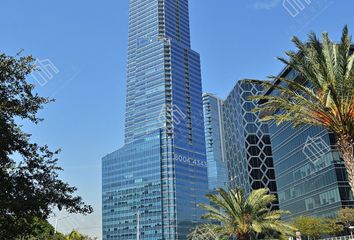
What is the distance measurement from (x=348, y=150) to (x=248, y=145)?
429ft

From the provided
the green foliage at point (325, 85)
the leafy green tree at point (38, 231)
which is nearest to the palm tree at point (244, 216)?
the leafy green tree at point (38, 231)

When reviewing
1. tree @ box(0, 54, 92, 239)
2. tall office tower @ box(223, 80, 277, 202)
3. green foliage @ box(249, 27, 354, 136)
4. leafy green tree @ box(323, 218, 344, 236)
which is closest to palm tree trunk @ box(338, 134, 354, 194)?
green foliage @ box(249, 27, 354, 136)

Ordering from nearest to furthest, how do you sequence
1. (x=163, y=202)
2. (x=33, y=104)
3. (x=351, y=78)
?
(x=33, y=104), (x=351, y=78), (x=163, y=202)

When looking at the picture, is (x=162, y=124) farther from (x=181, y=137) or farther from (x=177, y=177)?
(x=177, y=177)

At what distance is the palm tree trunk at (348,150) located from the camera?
679 inches

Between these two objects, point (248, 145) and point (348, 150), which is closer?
point (348, 150)

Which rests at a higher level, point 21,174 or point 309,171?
point 309,171

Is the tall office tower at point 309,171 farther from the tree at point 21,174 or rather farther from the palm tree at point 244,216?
the tree at point 21,174

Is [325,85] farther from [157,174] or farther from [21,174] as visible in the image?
[157,174]

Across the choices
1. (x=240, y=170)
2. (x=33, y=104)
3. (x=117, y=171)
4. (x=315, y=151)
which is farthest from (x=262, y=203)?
(x=117, y=171)

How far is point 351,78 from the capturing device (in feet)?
58.4

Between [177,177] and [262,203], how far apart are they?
138 m

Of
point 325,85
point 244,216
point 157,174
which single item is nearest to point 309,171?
point 244,216

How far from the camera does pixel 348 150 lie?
57.4ft
